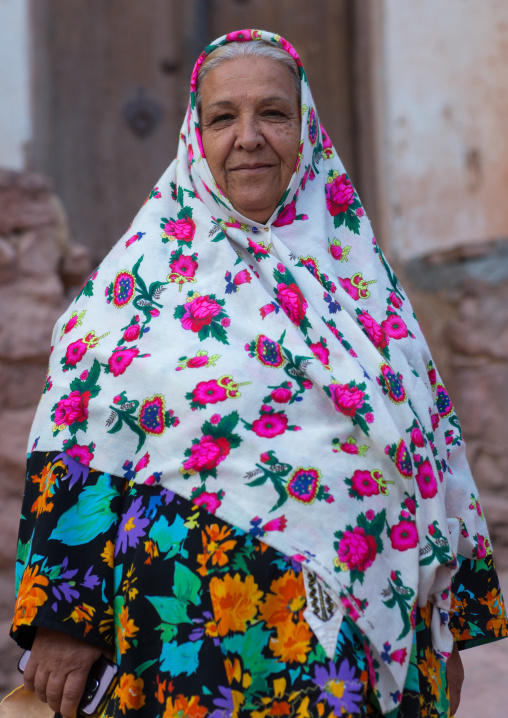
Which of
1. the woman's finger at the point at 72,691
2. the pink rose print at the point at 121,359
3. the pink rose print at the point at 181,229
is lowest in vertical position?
the woman's finger at the point at 72,691

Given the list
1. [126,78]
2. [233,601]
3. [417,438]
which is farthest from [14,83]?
[233,601]

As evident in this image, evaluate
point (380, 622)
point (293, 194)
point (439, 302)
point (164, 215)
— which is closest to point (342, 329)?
point (293, 194)

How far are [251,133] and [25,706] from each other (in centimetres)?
124

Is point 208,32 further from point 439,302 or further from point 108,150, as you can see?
point 439,302

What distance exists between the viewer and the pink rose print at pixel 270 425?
1.39 m

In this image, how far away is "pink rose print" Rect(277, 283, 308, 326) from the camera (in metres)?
1.51

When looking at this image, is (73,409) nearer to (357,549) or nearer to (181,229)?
(181,229)

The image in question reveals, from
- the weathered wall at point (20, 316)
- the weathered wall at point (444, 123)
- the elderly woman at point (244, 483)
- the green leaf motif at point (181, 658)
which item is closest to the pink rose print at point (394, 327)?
the elderly woman at point (244, 483)

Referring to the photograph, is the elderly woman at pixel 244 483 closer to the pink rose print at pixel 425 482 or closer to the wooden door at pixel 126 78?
the pink rose print at pixel 425 482

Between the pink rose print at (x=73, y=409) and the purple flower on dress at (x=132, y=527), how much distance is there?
0.64 ft

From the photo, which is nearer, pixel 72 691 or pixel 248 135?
pixel 72 691

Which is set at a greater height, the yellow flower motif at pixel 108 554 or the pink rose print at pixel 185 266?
the pink rose print at pixel 185 266

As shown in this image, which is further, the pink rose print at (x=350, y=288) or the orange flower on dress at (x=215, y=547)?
the pink rose print at (x=350, y=288)

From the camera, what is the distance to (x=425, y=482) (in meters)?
1.48
